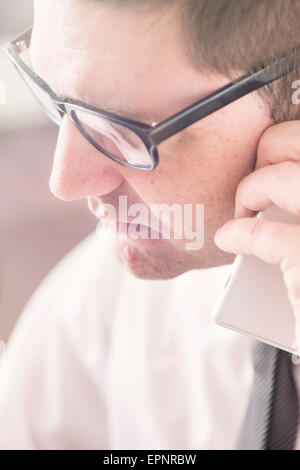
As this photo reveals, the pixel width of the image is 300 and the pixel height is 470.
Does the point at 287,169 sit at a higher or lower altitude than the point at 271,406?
higher

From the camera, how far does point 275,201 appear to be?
19.2 inches

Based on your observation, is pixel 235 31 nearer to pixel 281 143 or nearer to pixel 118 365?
pixel 281 143

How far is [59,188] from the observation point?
520 millimetres

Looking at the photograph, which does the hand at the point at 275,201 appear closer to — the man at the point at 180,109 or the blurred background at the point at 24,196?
the man at the point at 180,109

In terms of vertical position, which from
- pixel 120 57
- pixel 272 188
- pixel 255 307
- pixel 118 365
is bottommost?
pixel 118 365

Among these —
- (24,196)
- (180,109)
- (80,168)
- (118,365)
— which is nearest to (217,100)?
(180,109)

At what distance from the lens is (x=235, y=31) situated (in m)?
0.43

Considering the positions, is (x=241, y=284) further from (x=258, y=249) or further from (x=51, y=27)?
(x=51, y=27)

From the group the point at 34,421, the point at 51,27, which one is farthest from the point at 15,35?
the point at 34,421

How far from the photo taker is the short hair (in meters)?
0.42

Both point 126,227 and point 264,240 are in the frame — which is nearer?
point 264,240

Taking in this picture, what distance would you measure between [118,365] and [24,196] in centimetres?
37

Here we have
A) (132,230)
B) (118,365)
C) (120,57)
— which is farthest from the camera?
(118,365)

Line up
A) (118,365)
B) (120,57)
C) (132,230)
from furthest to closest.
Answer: (118,365) → (132,230) → (120,57)
